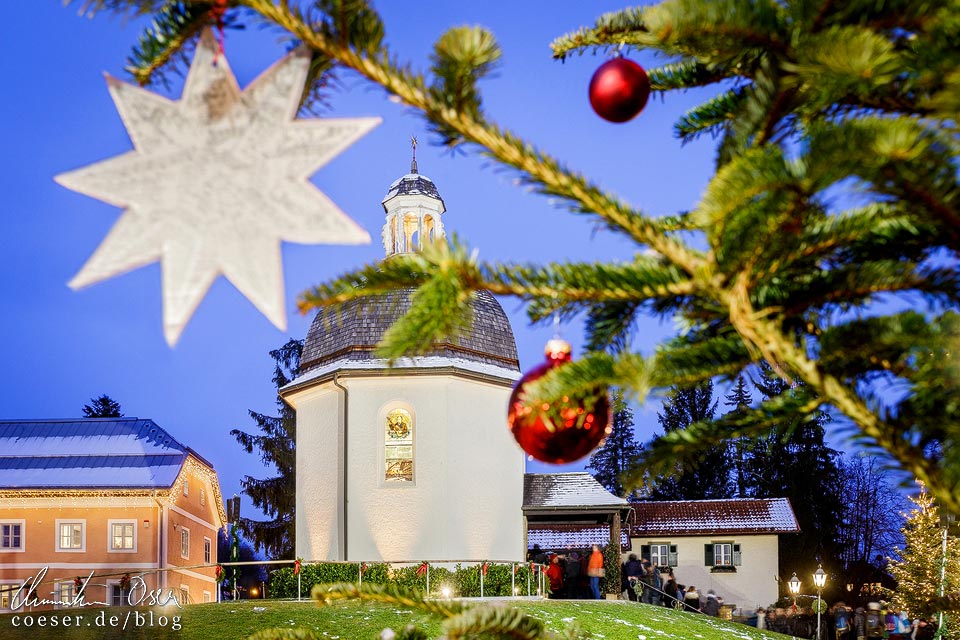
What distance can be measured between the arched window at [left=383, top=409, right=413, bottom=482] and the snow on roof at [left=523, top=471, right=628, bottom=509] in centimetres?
348

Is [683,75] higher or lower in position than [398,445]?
higher

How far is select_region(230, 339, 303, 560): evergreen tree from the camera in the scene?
3875 cm

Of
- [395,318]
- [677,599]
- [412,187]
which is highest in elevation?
[412,187]

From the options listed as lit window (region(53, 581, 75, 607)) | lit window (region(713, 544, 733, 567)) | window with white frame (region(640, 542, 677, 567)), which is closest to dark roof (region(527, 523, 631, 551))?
window with white frame (region(640, 542, 677, 567))

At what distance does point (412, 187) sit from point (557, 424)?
79.0 feet

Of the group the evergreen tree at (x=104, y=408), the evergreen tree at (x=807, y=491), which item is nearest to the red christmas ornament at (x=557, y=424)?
the evergreen tree at (x=807, y=491)

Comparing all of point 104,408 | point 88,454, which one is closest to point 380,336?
point 88,454

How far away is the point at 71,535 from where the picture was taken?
A: 100 ft

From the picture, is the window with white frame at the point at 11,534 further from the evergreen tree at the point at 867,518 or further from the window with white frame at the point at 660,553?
the evergreen tree at the point at 867,518

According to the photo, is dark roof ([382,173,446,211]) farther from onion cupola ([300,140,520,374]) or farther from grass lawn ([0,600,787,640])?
grass lawn ([0,600,787,640])

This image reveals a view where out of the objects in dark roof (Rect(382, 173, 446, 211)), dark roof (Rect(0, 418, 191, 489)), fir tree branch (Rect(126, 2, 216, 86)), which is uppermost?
dark roof (Rect(382, 173, 446, 211))

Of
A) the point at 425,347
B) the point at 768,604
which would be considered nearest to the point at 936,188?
the point at 425,347

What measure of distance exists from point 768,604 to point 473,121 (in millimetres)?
37833

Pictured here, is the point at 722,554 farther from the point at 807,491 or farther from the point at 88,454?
the point at 88,454
